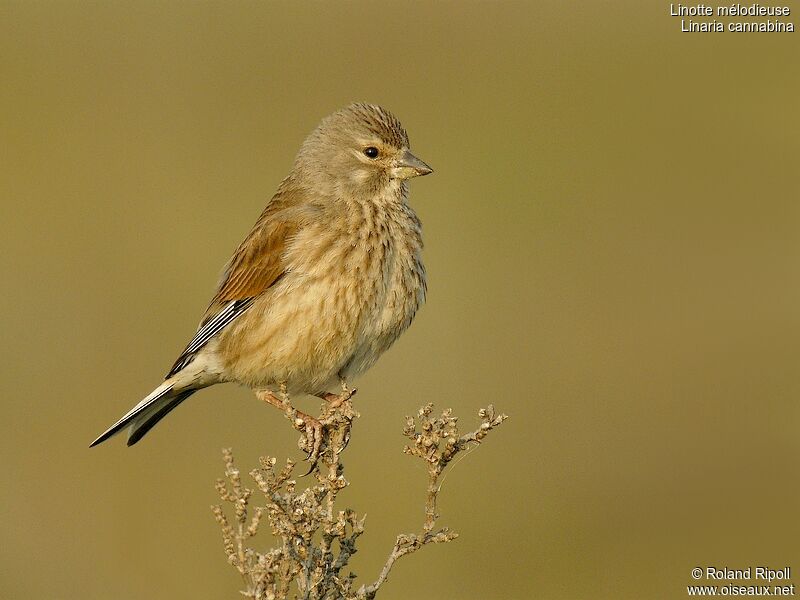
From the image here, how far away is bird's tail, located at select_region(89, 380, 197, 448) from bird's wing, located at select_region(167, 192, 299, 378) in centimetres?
10

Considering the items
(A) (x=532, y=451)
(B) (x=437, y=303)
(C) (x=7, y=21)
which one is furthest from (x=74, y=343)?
(C) (x=7, y=21)

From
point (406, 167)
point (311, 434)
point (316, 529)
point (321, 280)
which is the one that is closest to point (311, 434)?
point (311, 434)

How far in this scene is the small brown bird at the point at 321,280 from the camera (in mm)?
5027

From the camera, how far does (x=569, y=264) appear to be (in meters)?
10.6

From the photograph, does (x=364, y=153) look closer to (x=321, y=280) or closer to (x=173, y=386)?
(x=321, y=280)

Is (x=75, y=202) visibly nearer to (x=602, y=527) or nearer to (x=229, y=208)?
(x=229, y=208)

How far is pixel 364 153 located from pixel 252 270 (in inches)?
28.0

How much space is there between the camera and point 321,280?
5.04m

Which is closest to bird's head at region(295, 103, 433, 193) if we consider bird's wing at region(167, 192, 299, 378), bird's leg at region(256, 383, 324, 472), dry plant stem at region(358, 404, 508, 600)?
bird's wing at region(167, 192, 299, 378)

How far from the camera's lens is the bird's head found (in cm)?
536

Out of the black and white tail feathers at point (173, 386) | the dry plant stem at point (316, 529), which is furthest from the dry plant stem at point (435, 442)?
the black and white tail feathers at point (173, 386)

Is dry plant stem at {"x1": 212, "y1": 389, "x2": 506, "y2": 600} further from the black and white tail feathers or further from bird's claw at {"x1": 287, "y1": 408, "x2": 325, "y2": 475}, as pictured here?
the black and white tail feathers

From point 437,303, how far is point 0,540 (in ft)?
13.3

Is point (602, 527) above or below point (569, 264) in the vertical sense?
below
